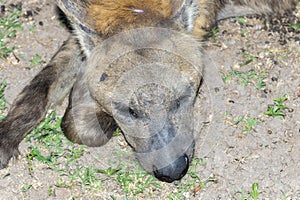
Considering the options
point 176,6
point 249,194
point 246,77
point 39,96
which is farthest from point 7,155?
point 246,77

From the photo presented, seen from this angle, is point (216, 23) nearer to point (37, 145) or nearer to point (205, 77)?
point (205, 77)

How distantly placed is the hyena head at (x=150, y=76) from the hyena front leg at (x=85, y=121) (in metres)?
0.50

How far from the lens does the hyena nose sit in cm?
455

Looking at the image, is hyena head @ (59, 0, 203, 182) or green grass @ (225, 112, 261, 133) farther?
green grass @ (225, 112, 261, 133)

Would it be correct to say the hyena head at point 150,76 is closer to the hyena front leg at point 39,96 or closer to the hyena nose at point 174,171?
the hyena nose at point 174,171

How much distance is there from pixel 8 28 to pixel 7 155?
1.62m

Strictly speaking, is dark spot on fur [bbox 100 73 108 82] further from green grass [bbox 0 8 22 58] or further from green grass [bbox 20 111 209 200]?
green grass [bbox 0 8 22 58]

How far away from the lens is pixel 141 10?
4.59 m

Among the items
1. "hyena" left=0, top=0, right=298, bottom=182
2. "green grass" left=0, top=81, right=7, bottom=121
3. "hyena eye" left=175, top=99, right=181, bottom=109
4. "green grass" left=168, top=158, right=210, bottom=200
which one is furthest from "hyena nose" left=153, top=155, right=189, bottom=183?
"green grass" left=0, top=81, right=7, bottom=121

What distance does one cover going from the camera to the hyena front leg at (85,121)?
17.2ft

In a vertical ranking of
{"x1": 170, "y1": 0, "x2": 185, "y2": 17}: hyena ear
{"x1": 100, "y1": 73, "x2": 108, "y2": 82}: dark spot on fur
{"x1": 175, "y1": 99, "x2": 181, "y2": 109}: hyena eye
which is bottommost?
{"x1": 175, "y1": 99, "x2": 181, "y2": 109}: hyena eye

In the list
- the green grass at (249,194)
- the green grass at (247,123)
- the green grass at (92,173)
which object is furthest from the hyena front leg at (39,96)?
the green grass at (249,194)

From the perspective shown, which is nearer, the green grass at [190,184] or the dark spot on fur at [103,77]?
the dark spot on fur at [103,77]

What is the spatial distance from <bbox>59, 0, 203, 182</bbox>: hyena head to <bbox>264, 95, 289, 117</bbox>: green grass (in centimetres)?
95
